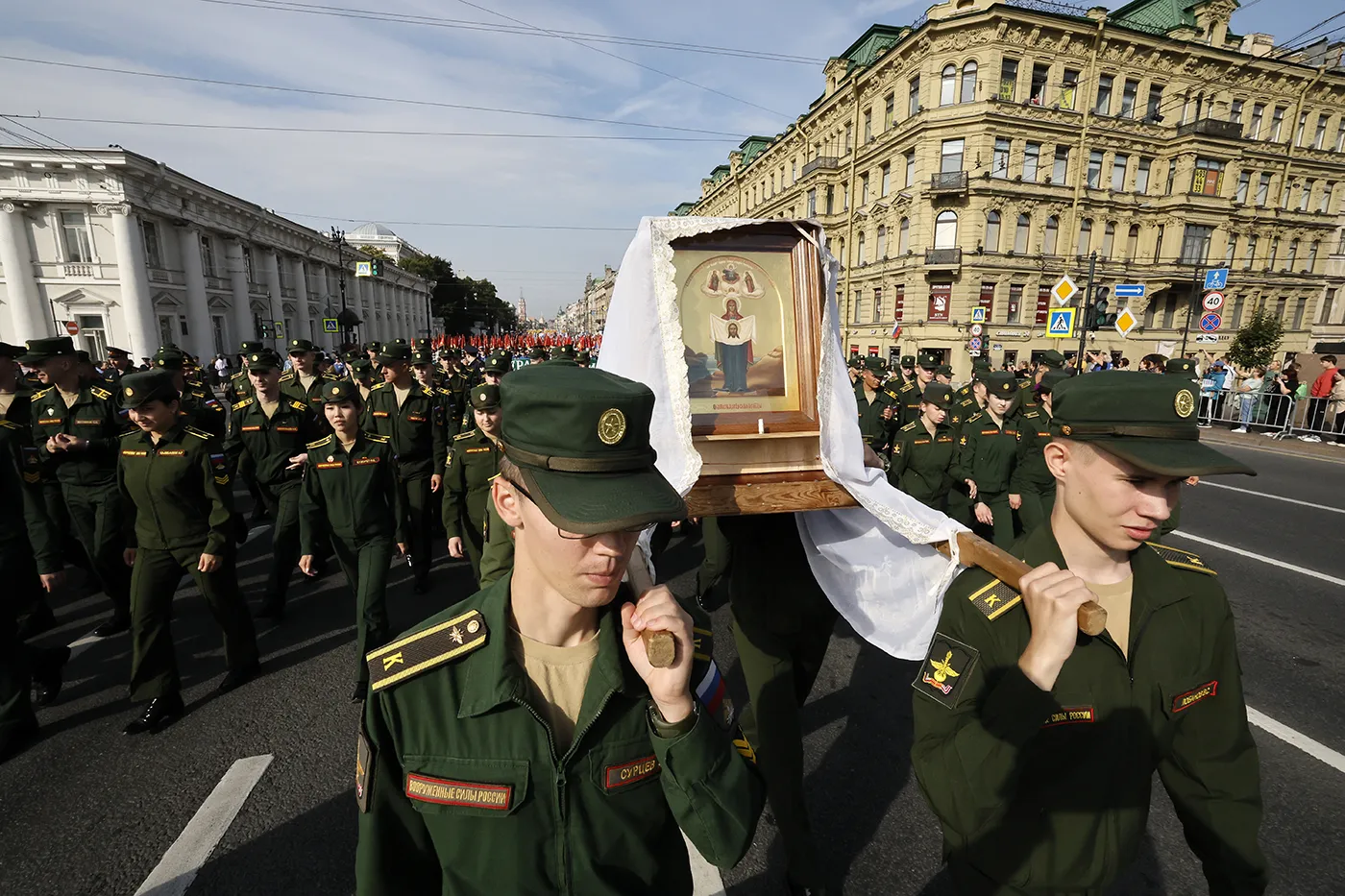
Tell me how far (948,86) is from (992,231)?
7.77m

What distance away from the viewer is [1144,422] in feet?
5.49

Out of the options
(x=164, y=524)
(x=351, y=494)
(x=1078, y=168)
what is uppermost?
(x=1078, y=168)

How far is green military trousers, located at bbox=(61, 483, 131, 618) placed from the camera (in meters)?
5.51

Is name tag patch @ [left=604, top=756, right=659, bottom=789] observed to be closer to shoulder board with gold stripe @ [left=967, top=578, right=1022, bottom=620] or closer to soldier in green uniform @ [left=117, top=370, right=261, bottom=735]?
shoulder board with gold stripe @ [left=967, top=578, right=1022, bottom=620]

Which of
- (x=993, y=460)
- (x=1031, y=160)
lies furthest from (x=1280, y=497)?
(x=1031, y=160)

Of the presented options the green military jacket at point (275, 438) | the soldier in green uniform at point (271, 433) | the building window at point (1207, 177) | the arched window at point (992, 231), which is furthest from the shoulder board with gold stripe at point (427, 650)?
the building window at point (1207, 177)

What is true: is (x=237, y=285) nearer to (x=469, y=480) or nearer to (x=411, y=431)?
(x=411, y=431)

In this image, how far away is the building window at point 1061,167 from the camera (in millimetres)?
31453

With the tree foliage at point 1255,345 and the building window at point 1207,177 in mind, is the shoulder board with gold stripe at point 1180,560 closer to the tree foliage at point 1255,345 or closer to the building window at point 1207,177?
the tree foliage at point 1255,345

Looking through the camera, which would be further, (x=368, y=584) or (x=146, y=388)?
(x=368, y=584)

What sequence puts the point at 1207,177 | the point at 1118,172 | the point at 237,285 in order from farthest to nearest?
the point at 237,285 < the point at 1207,177 < the point at 1118,172

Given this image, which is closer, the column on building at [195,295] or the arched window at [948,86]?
the arched window at [948,86]

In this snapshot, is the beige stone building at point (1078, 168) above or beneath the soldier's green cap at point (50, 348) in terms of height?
above

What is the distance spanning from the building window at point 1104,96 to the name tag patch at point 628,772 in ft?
137
